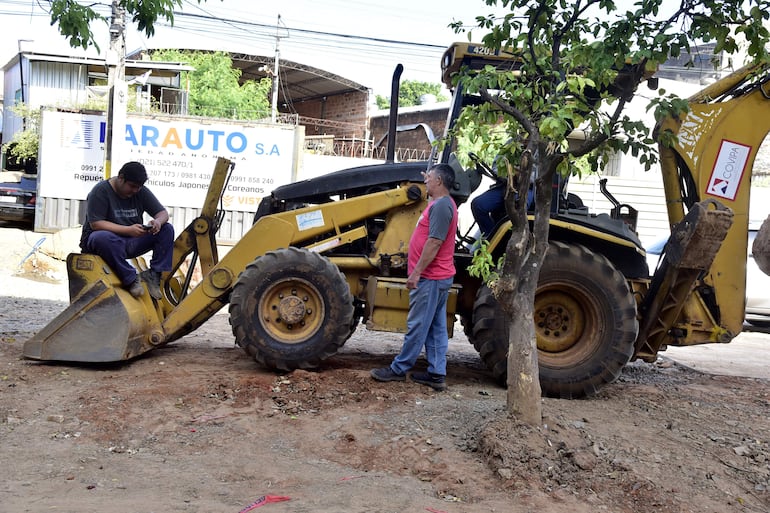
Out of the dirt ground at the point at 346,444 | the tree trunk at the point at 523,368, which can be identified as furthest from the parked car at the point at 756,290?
the tree trunk at the point at 523,368

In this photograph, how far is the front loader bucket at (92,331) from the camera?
6379 mm

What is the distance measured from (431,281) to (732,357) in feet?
18.4

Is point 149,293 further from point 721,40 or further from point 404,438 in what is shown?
point 721,40

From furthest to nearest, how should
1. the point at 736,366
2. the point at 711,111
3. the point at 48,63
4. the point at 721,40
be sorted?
the point at 48,63 < the point at 736,366 < the point at 711,111 < the point at 721,40

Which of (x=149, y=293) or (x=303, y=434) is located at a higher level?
A: (x=149, y=293)

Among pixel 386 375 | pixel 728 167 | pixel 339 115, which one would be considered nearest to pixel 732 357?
pixel 728 167

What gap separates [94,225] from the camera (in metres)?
6.77

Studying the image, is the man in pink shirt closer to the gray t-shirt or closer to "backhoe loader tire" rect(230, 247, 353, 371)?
"backhoe loader tire" rect(230, 247, 353, 371)

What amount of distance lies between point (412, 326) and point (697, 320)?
247 centimetres

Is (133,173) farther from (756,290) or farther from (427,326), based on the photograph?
(756,290)

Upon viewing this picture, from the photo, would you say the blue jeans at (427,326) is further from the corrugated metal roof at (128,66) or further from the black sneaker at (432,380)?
the corrugated metal roof at (128,66)

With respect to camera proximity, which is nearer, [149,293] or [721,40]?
[721,40]

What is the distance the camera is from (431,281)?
6082 millimetres

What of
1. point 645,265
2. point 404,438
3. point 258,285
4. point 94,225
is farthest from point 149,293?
point 645,265
